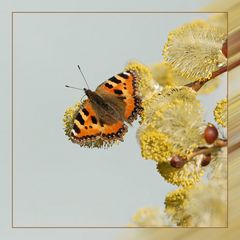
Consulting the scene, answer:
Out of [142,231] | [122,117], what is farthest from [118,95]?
[142,231]

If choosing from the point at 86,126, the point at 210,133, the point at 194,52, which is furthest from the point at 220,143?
the point at 86,126

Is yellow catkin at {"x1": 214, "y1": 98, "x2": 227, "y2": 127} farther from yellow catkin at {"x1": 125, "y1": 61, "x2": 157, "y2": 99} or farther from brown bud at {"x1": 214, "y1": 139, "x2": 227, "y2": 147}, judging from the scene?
yellow catkin at {"x1": 125, "y1": 61, "x2": 157, "y2": 99}

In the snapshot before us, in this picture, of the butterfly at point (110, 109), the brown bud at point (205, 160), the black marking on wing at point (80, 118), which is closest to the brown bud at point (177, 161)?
the brown bud at point (205, 160)

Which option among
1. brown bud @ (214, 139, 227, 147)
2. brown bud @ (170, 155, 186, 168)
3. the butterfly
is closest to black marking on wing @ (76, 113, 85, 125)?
the butterfly

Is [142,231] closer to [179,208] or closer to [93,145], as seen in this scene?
[179,208]

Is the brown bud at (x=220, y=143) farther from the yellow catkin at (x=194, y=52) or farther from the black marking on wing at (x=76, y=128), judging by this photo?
the black marking on wing at (x=76, y=128)

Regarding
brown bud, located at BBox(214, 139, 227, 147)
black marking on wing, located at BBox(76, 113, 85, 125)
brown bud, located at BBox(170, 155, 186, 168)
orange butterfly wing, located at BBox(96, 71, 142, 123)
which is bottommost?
brown bud, located at BBox(170, 155, 186, 168)
